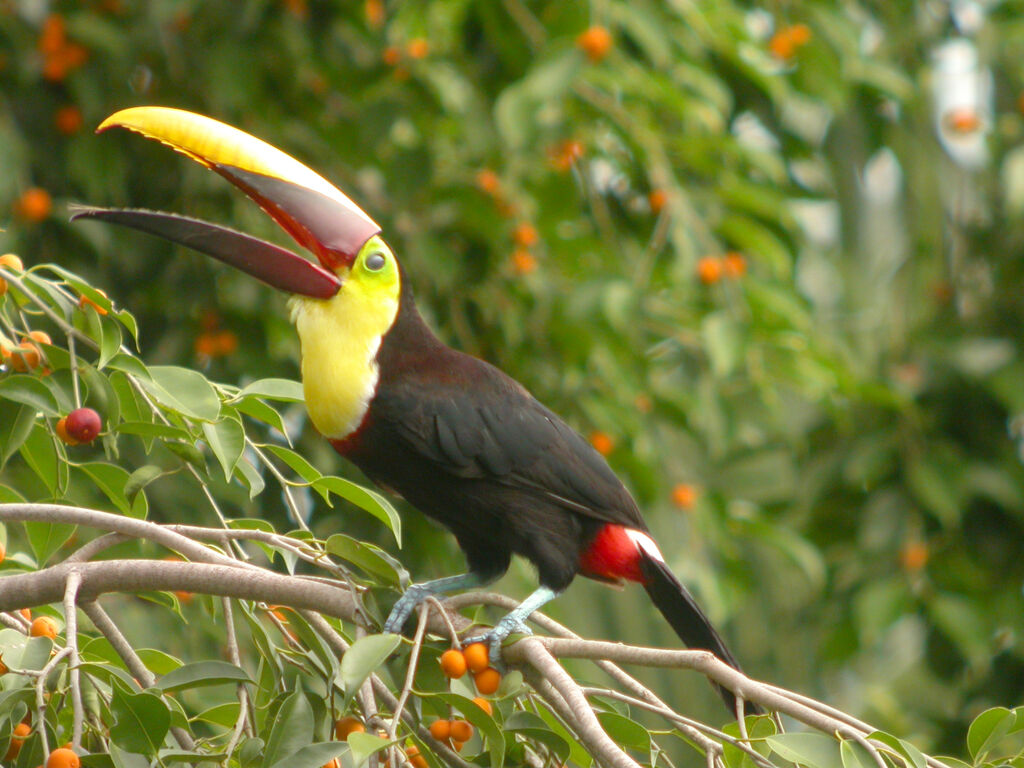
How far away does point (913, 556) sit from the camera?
3.58m

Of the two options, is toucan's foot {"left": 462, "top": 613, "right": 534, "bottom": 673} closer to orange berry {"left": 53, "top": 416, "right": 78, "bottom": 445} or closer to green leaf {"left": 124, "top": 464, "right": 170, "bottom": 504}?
green leaf {"left": 124, "top": 464, "right": 170, "bottom": 504}

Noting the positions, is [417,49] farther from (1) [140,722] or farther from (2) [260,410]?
(1) [140,722]

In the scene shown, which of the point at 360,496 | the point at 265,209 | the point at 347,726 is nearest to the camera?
the point at 347,726

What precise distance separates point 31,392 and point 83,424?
0.07 m

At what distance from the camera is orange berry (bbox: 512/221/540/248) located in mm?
3279

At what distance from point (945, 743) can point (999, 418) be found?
928mm

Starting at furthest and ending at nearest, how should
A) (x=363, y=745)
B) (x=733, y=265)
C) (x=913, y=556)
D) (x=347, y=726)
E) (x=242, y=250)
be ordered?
(x=913, y=556) < (x=733, y=265) < (x=242, y=250) < (x=347, y=726) < (x=363, y=745)

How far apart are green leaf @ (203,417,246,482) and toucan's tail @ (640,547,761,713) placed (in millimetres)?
898

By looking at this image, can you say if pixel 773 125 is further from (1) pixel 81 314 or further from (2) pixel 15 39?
(1) pixel 81 314

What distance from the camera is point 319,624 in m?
1.75

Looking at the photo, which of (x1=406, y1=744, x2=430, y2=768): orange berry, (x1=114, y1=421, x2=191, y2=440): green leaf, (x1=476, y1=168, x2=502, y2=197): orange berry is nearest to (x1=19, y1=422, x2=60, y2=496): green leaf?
(x1=114, y1=421, x2=191, y2=440): green leaf

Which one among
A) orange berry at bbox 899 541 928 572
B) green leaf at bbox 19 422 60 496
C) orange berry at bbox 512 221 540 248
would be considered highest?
green leaf at bbox 19 422 60 496

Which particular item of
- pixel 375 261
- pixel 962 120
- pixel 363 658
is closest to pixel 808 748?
pixel 363 658

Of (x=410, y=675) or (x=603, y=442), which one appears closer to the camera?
(x=410, y=675)
